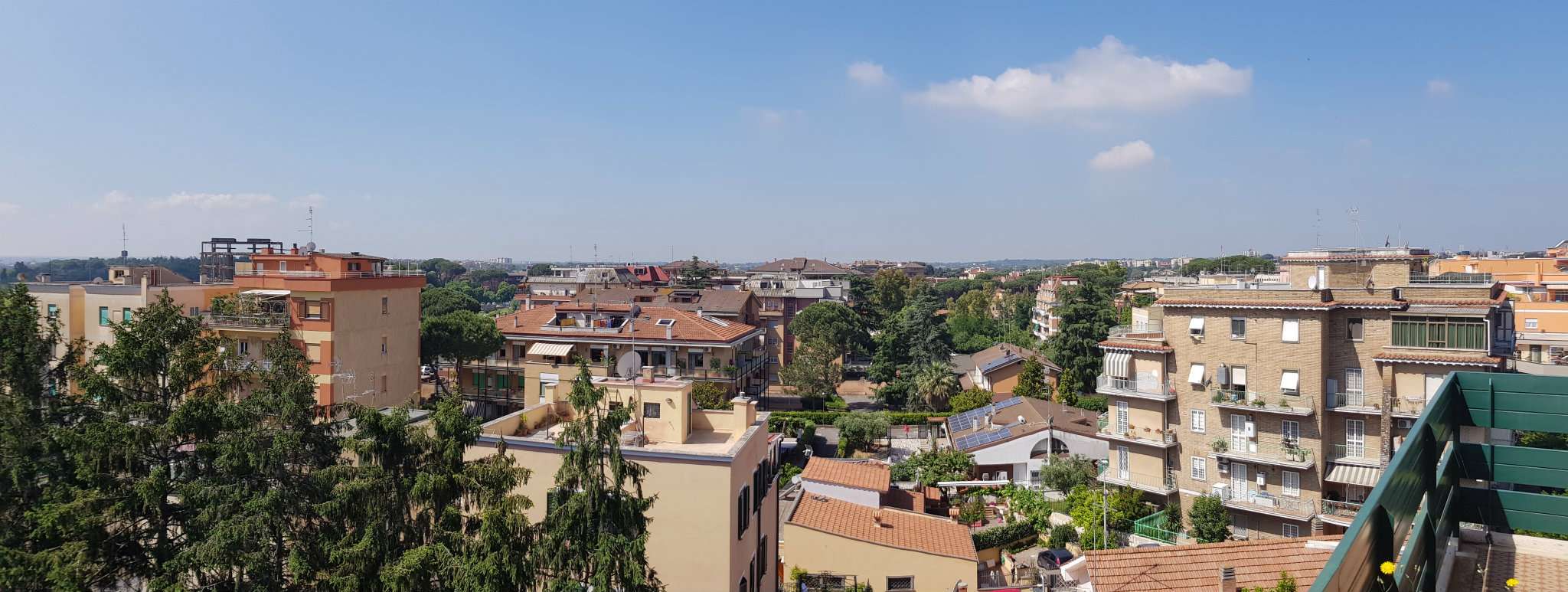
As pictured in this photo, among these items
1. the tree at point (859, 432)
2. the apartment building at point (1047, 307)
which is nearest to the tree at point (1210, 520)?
the tree at point (859, 432)

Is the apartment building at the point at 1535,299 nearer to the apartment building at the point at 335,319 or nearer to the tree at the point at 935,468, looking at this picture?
the tree at the point at 935,468

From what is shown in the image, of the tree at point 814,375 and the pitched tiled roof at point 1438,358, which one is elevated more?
the pitched tiled roof at point 1438,358

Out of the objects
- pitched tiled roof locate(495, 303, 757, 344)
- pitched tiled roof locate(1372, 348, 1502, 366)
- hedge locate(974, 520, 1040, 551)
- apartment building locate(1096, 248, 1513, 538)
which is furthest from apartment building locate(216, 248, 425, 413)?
pitched tiled roof locate(1372, 348, 1502, 366)

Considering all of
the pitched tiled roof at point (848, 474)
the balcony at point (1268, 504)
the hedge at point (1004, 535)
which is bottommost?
the hedge at point (1004, 535)

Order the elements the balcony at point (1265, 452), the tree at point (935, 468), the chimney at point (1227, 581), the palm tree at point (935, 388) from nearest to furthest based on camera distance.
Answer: the chimney at point (1227, 581) < the balcony at point (1265, 452) < the tree at point (935, 468) < the palm tree at point (935, 388)

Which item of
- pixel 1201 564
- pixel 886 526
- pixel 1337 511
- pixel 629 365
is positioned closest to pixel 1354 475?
pixel 1337 511

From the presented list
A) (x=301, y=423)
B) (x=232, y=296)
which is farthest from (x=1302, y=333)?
(x=232, y=296)
